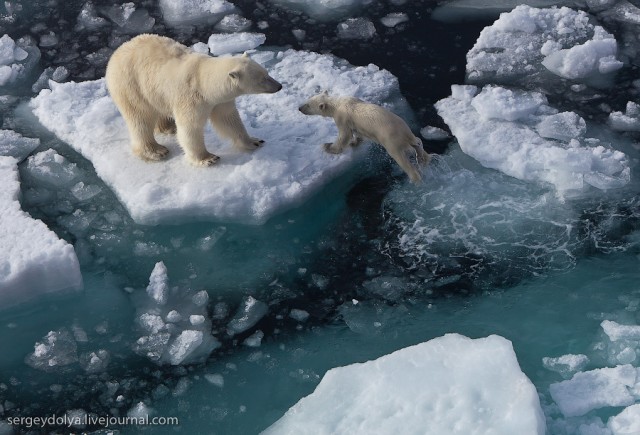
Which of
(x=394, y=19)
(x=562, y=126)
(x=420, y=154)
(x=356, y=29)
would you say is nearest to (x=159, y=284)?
(x=420, y=154)

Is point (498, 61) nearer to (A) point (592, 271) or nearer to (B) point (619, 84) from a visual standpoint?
(B) point (619, 84)

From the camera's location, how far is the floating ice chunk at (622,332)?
188 inches

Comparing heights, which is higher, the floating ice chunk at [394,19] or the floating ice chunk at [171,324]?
the floating ice chunk at [394,19]

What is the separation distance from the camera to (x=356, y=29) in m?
7.24

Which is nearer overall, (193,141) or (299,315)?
(299,315)

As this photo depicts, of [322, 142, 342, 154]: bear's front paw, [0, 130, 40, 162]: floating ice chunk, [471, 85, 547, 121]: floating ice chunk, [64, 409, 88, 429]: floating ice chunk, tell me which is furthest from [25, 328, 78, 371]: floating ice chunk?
[471, 85, 547, 121]: floating ice chunk

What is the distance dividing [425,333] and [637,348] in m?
1.11

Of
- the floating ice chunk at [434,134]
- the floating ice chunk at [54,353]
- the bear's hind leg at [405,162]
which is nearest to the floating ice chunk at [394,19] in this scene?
the floating ice chunk at [434,134]

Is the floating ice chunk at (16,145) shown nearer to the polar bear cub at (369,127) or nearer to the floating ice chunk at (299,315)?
the polar bear cub at (369,127)

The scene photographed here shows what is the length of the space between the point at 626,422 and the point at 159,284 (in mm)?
2602

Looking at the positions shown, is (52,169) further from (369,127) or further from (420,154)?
(420,154)

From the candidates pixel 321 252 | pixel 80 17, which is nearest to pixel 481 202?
pixel 321 252

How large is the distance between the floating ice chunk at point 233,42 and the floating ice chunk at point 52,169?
1.62 meters

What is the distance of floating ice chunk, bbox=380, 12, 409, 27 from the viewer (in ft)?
23.9
